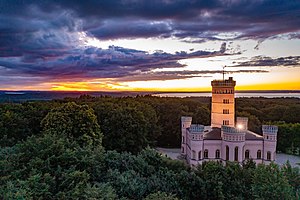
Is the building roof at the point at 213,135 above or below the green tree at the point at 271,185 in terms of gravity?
below

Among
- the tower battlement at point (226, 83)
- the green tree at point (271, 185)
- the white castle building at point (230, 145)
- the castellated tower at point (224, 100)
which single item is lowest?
the white castle building at point (230, 145)

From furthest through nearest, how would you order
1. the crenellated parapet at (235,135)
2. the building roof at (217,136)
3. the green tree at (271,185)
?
the building roof at (217,136) → the crenellated parapet at (235,135) → the green tree at (271,185)

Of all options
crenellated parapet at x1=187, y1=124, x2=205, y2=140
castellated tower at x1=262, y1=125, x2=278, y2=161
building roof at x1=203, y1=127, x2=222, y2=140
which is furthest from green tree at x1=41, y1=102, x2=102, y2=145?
castellated tower at x1=262, y1=125, x2=278, y2=161

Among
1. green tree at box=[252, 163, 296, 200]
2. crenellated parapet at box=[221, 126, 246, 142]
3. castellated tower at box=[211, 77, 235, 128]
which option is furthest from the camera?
castellated tower at box=[211, 77, 235, 128]

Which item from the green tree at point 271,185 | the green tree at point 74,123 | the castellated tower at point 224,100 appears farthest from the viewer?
the castellated tower at point 224,100

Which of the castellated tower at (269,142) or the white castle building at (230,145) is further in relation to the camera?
the castellated tower at (269,142)

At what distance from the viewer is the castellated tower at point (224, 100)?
26234mm

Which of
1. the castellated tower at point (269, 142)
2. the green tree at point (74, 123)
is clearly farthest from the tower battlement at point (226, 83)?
the green tree at point (74, 123)

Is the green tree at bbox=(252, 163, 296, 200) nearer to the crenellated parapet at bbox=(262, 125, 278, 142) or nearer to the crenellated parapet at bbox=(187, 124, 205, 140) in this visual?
the crenellated parapet at bbox=(187, 124, 205, 140)

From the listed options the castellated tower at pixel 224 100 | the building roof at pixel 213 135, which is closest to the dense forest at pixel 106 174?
the building roof at pixel 213 135

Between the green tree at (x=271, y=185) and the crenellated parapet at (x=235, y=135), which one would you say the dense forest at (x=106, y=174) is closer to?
the green tree at (x=271, y=185)

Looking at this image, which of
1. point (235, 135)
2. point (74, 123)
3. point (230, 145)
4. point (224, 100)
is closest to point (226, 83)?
point (224, 100)

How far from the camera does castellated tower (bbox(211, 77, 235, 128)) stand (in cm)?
2623

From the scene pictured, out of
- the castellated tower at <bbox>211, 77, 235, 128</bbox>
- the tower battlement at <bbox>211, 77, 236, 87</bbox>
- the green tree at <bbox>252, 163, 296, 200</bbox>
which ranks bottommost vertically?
the green tree at <bbox>252, 163, 296, 200</bbox>
